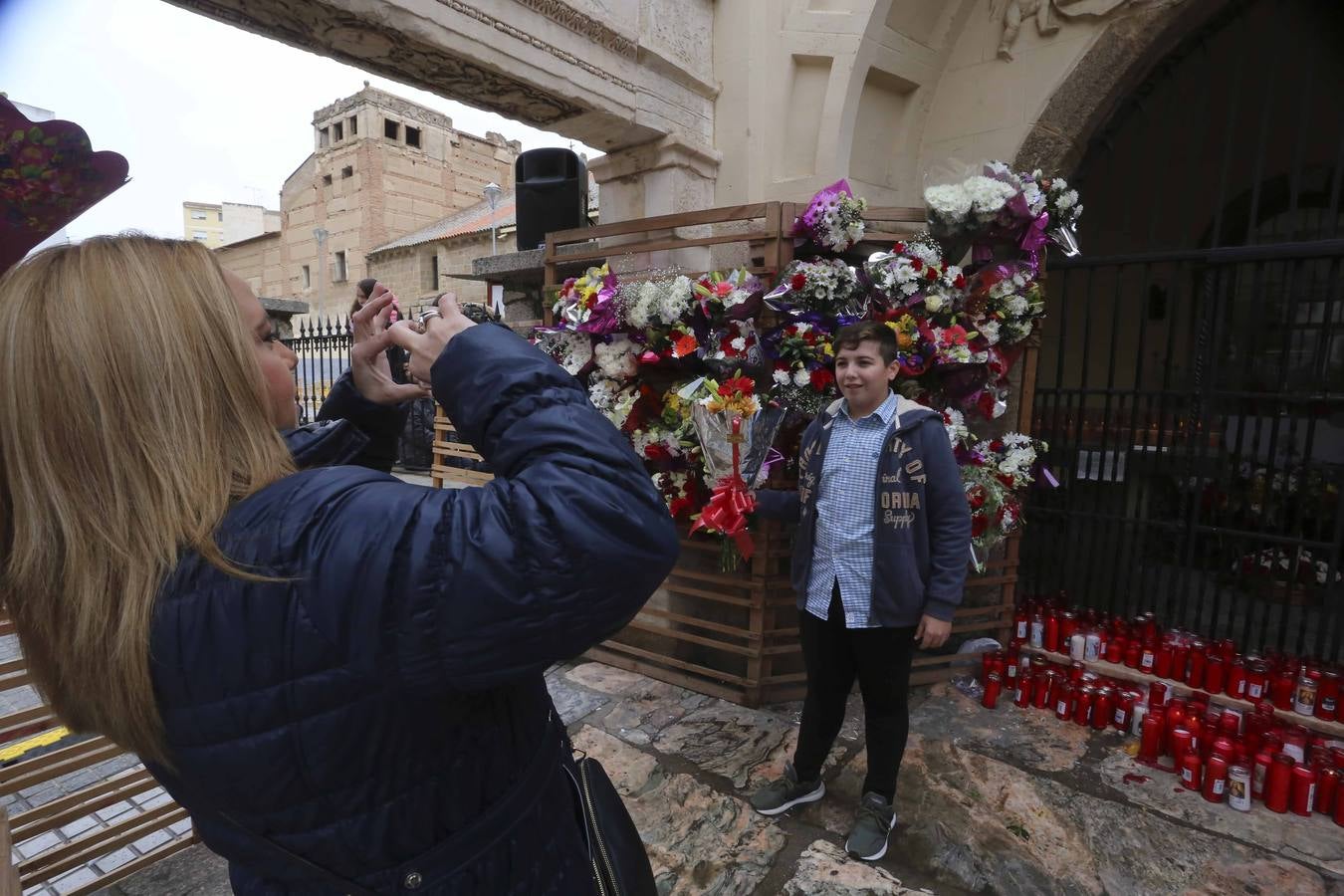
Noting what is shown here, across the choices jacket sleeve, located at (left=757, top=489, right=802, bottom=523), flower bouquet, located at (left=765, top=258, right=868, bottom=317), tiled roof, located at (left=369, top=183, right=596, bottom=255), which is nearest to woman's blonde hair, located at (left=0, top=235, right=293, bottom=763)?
jacket sleeve, located at (left=757, top=489, right=802, bottom=523)

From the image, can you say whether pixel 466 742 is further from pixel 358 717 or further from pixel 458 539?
pixel 458 539

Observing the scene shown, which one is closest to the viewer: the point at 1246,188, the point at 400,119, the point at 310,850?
the point at 310,850

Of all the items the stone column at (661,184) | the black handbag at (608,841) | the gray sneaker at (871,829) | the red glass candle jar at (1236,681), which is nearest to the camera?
the black handbag at (608,841)

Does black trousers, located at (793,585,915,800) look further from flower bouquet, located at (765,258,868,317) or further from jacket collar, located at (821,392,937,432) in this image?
flower bouquet, located at (765,258,868,317)

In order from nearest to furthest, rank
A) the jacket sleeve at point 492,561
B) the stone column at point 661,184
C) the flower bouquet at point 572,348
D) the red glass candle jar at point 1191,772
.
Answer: the jacket sleeve at point 492,561 → the red glass candle jar at point 1191,772 → the flower bouquet at point 572,348 → the stone column at point 661,184

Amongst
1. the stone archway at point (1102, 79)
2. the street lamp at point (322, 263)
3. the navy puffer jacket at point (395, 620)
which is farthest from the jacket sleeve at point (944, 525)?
the street lamp at point (322, 263)

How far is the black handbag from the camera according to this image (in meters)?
1.15

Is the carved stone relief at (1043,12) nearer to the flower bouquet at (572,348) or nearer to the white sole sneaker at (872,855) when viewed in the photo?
the flower bouquet at (572,348)

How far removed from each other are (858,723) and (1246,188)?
625 centimetres

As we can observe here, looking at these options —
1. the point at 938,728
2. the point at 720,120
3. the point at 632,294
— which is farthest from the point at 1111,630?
the point at 720,120

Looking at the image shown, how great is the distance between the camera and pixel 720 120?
437 cm

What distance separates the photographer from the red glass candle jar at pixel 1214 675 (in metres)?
3.36

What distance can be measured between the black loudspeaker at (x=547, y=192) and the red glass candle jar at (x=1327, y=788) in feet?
17.3

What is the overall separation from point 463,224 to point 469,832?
29971 millimetres
